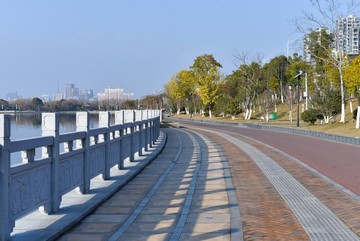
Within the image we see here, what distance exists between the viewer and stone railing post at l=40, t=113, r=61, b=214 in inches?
304

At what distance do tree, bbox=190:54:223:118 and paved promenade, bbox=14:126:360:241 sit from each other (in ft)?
239

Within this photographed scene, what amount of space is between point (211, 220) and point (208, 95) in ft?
262

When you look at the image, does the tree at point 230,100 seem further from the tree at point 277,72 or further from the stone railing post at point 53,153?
the stone railing post at point 53,153

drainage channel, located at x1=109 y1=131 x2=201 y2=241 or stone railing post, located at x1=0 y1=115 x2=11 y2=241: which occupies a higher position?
stone railing post, located at x1=0 y1=115 x2=11 y2=241

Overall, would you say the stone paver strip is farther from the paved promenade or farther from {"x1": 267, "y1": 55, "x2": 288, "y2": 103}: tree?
{"x1": 267, "y1": 55, "x2": 288, "y2": 103}: tree

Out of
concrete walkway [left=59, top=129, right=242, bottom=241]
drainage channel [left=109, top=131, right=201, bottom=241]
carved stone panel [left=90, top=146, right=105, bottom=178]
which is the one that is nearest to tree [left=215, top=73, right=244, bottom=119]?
concrete walkway [left=59, top=129, right=242, bottom=241]

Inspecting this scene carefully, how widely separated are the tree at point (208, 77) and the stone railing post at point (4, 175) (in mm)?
81617

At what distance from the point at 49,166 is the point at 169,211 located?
7.84ft

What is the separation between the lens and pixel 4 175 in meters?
5.95

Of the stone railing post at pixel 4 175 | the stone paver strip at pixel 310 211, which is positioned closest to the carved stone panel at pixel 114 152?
the stone paver strip at pixel 310 211

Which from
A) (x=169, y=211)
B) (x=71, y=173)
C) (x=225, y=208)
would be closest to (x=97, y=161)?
(x=71, y=173)

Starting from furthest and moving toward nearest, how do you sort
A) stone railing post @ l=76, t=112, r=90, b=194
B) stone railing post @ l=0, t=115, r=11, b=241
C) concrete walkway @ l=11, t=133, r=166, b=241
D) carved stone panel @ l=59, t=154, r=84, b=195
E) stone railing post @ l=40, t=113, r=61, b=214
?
stone railing post @ l=76, t=112, r=90, b=194 → carved stone panel @ l=59, t=154, r=84, b=195 → stone railing post @ l=40, t=113, r=61, b=214 → concrete walkway @ l=11, t=133, r=166, b=241 → stone railing post @ l=0, t=115, r=11, b=241

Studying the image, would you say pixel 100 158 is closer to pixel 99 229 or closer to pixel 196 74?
pixel 99 229

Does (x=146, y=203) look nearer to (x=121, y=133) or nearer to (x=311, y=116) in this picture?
(x=121, y=133)
